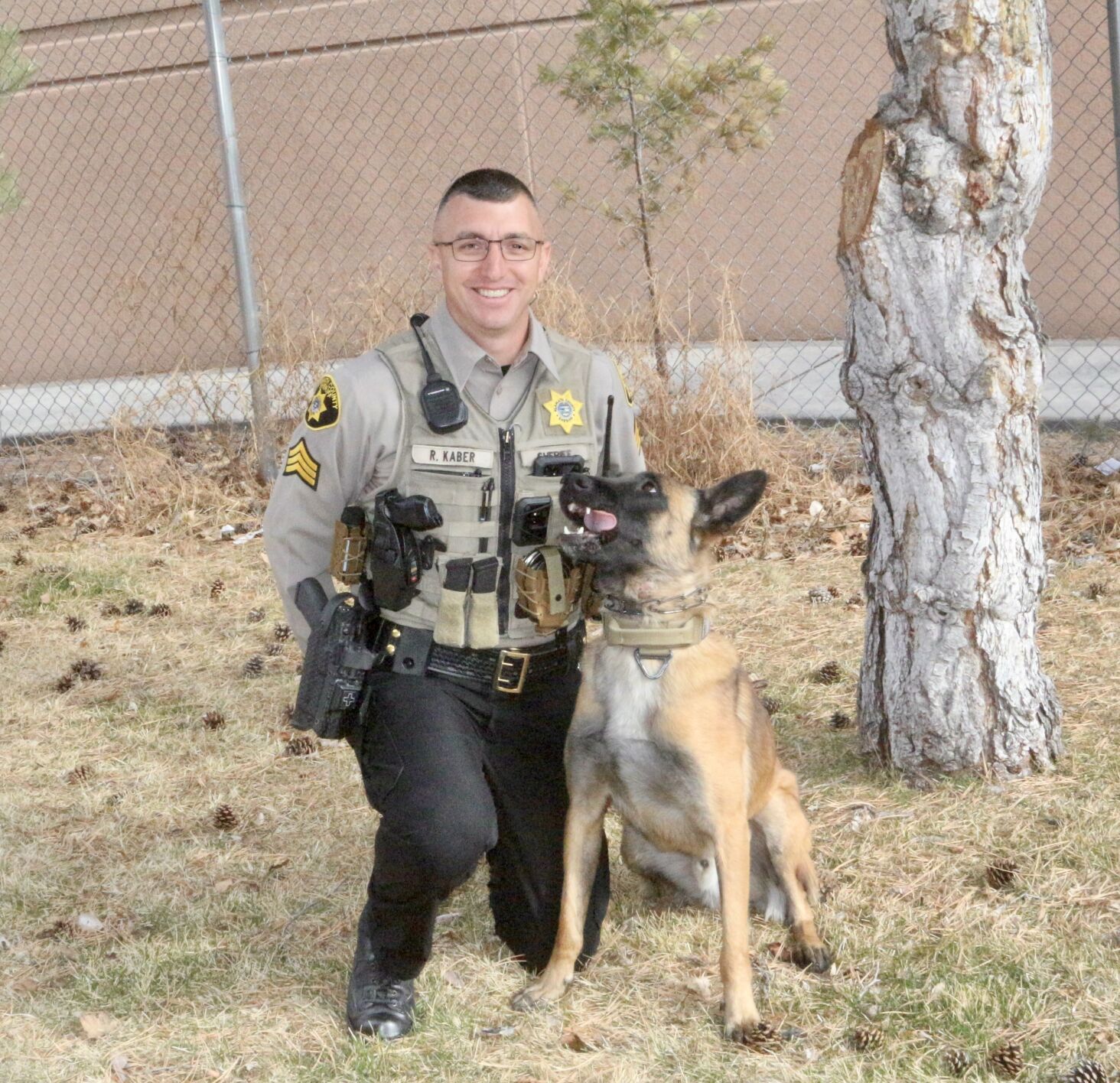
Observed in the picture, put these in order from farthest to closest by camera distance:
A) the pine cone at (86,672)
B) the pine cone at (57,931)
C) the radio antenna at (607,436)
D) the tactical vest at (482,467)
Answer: the pine cone at (86,672) → the pine cone at (57,931) → the radio antenna at (607,436) → the tactical vest at (482,467)

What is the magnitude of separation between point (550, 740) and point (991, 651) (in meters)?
1.46

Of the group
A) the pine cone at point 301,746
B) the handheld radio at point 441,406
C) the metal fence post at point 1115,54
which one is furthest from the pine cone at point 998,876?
the metal fence post at point 1115,54

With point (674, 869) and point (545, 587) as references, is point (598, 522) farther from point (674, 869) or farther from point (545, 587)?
point (674, 869)

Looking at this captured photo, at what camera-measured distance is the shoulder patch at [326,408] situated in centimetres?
317

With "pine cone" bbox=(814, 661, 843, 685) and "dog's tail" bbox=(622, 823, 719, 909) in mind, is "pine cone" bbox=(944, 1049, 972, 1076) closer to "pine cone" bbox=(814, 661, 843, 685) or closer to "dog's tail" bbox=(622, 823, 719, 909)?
"dog's tail" bbox=(622, 823, 719, 909)

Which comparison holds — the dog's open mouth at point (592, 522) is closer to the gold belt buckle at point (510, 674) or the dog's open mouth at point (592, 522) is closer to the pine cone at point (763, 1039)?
the gold belt buckle at point (510, 674)

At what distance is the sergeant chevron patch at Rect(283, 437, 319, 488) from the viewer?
321 centimetres

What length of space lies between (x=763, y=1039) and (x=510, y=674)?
3.37ft

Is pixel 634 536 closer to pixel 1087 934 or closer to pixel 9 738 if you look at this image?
pixel 1087 934

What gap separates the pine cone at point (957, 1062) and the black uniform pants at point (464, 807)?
945 millimetres

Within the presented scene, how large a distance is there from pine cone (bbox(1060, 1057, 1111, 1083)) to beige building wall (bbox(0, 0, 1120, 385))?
240 inches

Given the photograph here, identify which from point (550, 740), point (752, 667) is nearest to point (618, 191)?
point (752, 667)

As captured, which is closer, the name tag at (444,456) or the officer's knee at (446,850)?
the officer's knee at (446,850)

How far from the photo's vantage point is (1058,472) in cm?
674
